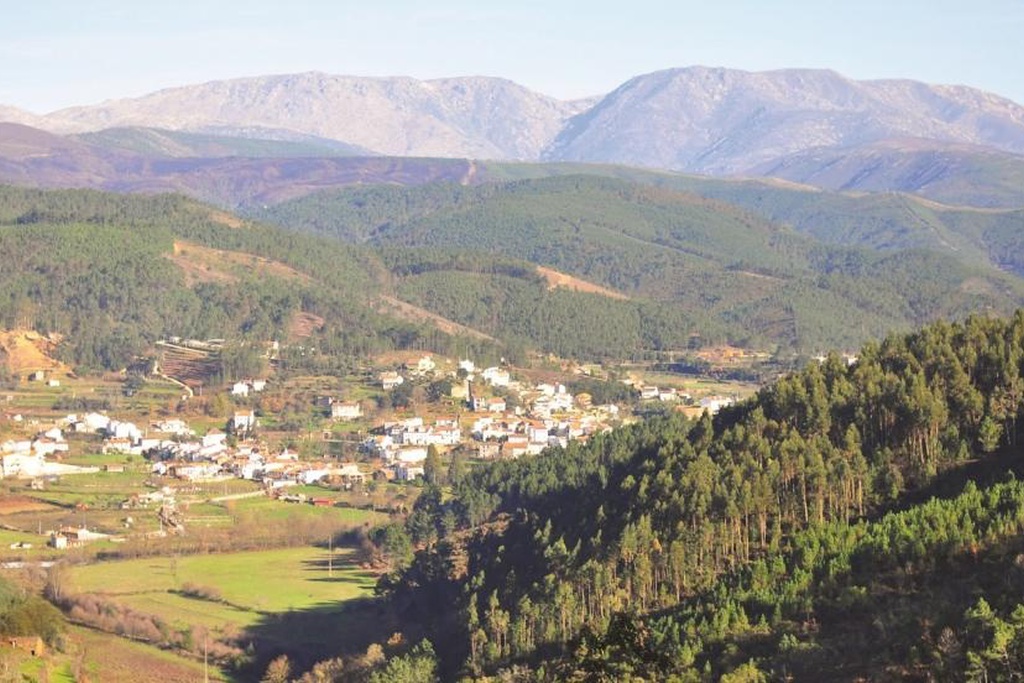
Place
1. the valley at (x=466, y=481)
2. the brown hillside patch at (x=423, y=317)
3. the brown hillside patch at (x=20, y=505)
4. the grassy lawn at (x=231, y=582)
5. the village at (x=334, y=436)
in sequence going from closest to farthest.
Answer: the valley at (x=466, y=481), the grassy lawn at (x=231, y=582), the brown hillside patch at (x=20, y=505), the village at (x=334, y=436), the brown hillside patch at (x=423, y=317)

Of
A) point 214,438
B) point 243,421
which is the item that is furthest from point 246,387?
point 214,438

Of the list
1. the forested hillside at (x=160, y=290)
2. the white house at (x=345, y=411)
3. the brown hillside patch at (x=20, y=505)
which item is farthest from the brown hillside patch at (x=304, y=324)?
the brown hillside patch at (x=20, y=505)

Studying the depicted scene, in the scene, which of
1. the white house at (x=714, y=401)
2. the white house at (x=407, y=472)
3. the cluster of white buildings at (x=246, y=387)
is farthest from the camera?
the cluster of white buildings at (x=246, y=387)

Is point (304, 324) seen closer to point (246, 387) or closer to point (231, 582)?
point (246, 387)

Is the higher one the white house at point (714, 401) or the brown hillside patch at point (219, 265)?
the brown hillside patch at point (219, 265)

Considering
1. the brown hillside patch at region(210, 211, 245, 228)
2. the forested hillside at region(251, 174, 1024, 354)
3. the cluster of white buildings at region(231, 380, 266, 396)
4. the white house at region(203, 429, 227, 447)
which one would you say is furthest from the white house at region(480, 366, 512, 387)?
the brown hillside patch at region(210, 211, 245, 228)

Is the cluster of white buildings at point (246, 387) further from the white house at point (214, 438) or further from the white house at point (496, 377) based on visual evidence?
the white house at point (496, 377)
